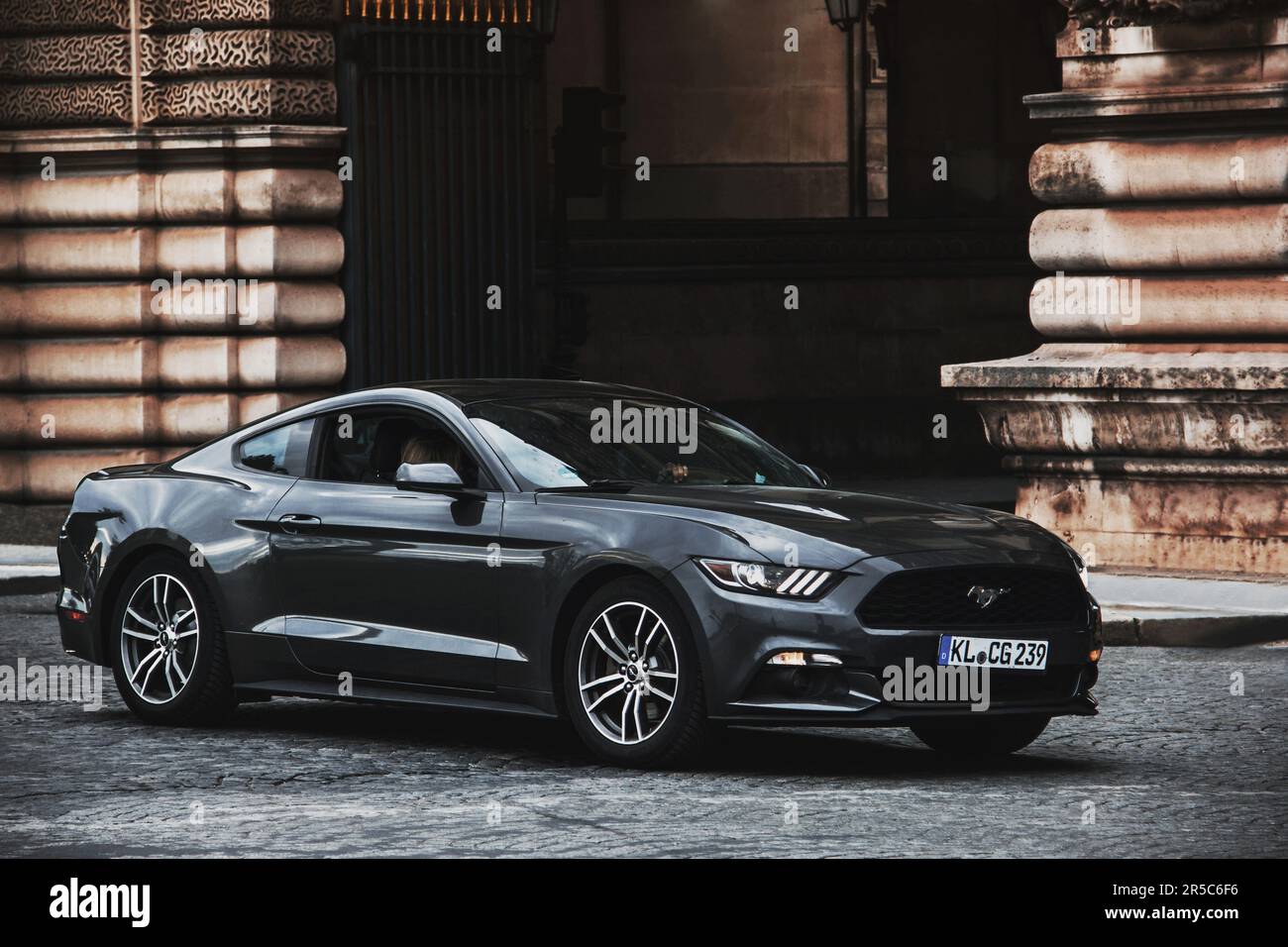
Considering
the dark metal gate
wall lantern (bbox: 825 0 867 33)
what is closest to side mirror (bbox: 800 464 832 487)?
the dark metal gate

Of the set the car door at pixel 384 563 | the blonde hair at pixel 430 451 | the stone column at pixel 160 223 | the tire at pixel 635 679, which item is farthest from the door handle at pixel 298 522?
the stone column at pixel 160 223

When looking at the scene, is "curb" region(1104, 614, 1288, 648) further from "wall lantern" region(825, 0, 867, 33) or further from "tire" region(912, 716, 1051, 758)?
"wall lantern" region(825, 0, 867, 33)

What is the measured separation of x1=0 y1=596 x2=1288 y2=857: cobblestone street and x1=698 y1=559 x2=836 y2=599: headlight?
25.0 inches

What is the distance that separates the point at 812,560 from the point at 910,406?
15.8 meters

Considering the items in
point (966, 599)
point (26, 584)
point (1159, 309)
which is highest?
point (1159, 309)

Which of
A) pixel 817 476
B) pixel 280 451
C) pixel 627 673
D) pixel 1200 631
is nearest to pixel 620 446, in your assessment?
pixel 817 476

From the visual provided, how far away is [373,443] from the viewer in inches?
404

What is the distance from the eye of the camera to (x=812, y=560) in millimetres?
8766

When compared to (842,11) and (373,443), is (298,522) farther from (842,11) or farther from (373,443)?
(842,11)

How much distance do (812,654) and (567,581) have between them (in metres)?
0.94

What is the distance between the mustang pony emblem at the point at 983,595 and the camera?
8.88 metres

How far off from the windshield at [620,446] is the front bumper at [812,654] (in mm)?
944

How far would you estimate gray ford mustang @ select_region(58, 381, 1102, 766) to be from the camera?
8.77 meters
